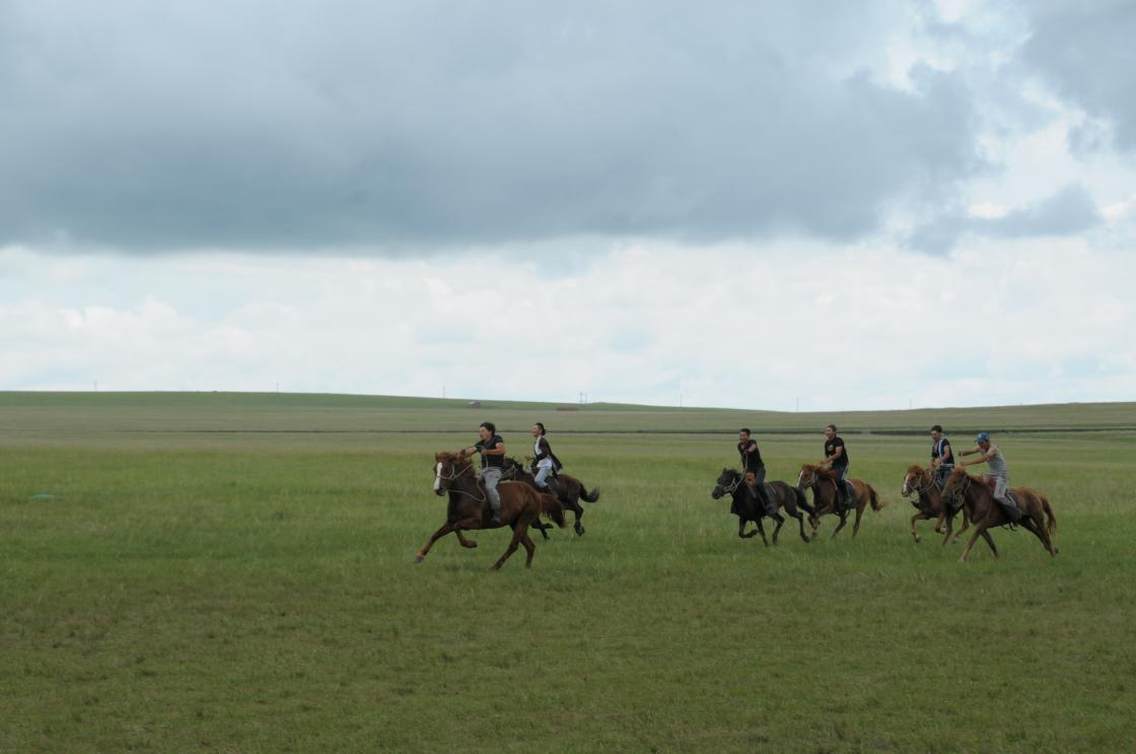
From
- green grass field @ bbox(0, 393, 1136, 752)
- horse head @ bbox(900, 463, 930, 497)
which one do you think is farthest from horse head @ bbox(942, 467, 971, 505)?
horse head @ bbox(900, 463, 930, 497)

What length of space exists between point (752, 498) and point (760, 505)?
262mm

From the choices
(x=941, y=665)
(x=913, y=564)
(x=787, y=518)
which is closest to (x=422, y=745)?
(x=941, y=665)

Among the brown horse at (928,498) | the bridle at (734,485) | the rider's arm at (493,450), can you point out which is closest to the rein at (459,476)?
the rider's arm at (493,450)

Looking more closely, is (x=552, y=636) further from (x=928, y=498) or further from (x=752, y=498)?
(x=928, y=498)

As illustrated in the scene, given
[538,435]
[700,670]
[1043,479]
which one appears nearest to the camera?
[700,670]

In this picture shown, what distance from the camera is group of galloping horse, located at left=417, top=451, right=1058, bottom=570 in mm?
22062

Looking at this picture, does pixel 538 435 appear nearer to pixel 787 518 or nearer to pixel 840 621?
pixel 787 518

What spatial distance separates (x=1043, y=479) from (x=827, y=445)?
74.2 ft

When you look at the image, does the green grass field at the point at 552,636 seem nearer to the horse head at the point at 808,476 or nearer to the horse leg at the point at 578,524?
the horse leg at the point at 578,524

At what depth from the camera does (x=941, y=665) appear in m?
14.7

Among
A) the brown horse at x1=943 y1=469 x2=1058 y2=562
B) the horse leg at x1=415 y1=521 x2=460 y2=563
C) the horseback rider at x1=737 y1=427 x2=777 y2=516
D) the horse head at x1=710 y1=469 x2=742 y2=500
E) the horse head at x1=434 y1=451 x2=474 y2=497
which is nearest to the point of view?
the horse head at x1=434 y1=451 x2=474 y2=497

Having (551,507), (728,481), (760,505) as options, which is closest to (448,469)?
(551,507)

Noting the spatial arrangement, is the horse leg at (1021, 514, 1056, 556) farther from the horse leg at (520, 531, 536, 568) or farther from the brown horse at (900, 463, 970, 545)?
the horse leg at (520, 531, 536, 568)

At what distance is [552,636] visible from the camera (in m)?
16.4
